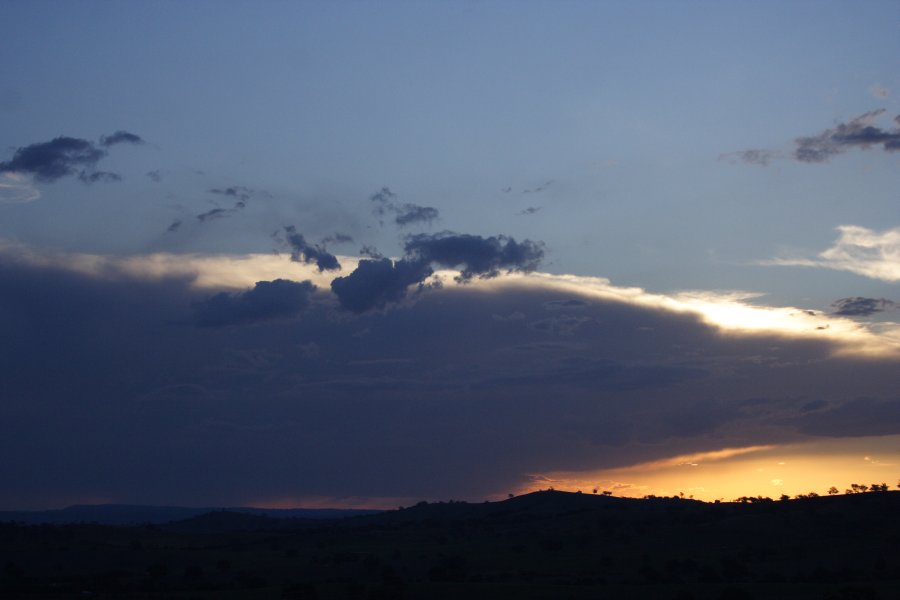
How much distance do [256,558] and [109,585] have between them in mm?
23684

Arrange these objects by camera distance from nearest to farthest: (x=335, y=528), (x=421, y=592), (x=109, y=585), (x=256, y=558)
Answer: (x=421, y=592)
(x=109, y=585)
(x=256, y=558)
(x=335, y=528)

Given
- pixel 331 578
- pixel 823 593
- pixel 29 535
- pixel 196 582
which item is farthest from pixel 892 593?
pixel 29 535

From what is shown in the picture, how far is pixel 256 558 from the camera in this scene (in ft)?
305

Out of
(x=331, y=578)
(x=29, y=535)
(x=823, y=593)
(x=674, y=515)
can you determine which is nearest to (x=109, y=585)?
(x=331, y=578)

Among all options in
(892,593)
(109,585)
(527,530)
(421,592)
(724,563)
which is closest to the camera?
(892,593)

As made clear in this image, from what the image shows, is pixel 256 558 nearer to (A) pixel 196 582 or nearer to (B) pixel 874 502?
(A) pixel 196 582

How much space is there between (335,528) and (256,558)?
1511 inches

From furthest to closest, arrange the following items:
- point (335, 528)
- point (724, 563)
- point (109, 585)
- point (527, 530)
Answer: point (335, 528) → point (527, 530) → point (724, 563) → point (109, 585)

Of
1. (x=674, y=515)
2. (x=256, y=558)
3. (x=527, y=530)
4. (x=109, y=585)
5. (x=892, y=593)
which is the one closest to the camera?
(x=892, y=593)

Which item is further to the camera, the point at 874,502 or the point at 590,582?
the point at 874,502

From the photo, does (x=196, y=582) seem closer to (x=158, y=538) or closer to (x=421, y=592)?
(x=421, y=592)

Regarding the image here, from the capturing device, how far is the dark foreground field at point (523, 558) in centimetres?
6675

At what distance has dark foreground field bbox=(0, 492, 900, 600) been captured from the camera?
66.8 metres

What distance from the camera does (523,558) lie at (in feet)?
291
